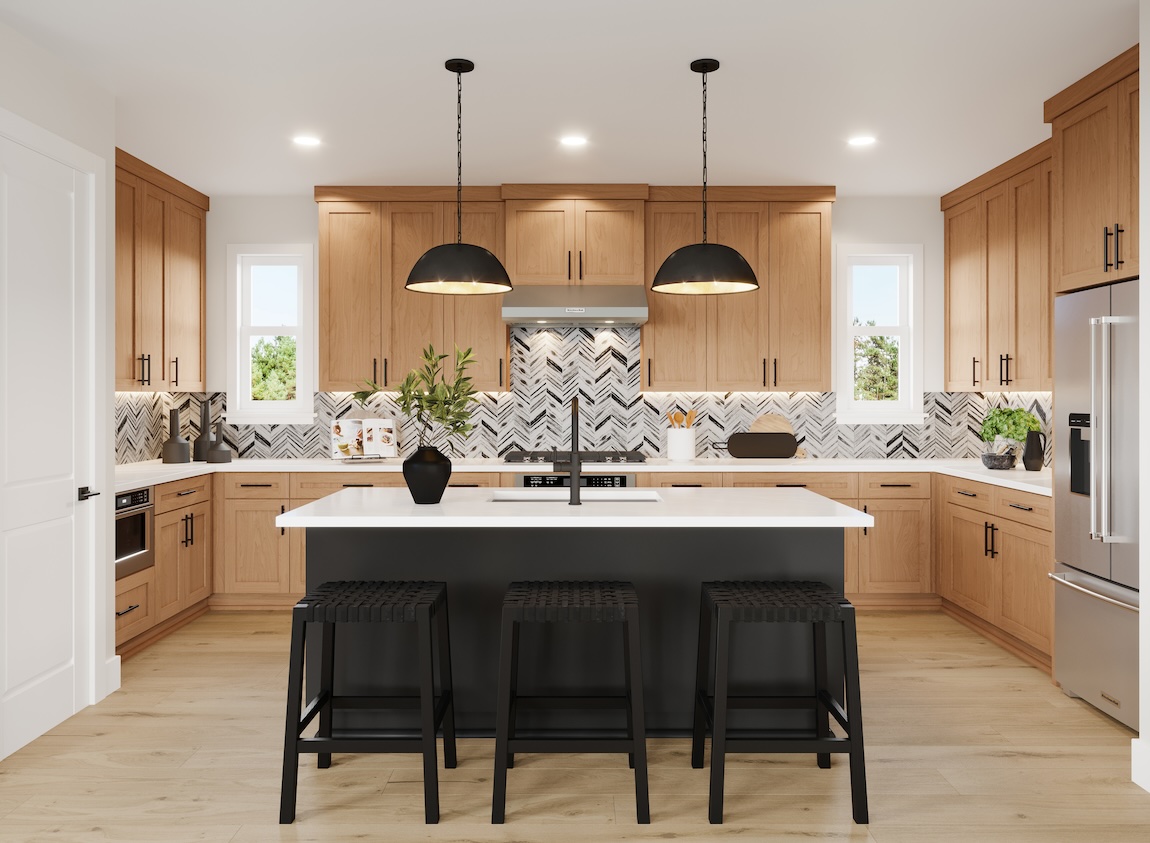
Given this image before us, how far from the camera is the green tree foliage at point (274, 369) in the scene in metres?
5.57

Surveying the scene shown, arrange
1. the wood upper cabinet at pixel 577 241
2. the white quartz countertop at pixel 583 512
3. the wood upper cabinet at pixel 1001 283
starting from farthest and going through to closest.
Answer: the wood upper cabinet at pixel 577 241
the wood upper cabinet at pixel 1001 283
the white quartz countertop at pixel 583 512

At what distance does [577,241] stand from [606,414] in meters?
1.14

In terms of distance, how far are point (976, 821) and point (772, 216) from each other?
12.2 feet

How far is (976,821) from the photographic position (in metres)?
2.45

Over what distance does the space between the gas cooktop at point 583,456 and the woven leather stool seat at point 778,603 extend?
2325 millimetres

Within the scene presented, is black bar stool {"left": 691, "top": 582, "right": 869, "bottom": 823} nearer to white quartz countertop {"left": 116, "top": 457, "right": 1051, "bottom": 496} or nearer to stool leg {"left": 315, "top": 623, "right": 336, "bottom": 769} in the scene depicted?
stool leg {"left": 315, "top": 623, "right": 336, "bottom": 769}

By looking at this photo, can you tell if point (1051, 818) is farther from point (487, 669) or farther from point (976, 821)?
point (487, 669)

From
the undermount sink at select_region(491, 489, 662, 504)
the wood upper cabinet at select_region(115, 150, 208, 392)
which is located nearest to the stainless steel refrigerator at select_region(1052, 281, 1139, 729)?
the undermount sink at select_region(491, 489, 662, 504)

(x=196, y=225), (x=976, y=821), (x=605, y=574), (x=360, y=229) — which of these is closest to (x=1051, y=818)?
(x=976, y=821)

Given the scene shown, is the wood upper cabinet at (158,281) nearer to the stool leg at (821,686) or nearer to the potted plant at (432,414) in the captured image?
the potted plant at (432,414)

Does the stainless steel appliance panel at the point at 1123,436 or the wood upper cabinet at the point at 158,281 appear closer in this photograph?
the stainless steel appliance panel at the point at 1123,436

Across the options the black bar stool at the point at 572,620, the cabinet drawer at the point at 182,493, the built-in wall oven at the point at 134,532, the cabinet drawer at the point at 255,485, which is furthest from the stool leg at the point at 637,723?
the cabinet drawer at the point at 255,485

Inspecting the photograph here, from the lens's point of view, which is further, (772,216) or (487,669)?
(772,216)

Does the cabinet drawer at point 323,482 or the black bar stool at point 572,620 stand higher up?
the cabinet drawer at point 323,482
